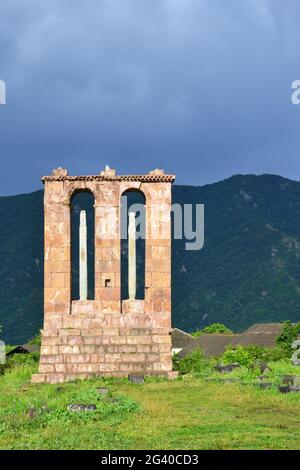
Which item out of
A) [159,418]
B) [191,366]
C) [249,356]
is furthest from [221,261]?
[159,418]

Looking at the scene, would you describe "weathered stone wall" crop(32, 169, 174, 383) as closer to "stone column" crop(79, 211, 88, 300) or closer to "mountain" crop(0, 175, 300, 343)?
"stone column" crop(79, 211, 88, 300)

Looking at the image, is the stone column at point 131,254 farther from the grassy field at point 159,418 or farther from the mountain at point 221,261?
the mountain at point 221,261

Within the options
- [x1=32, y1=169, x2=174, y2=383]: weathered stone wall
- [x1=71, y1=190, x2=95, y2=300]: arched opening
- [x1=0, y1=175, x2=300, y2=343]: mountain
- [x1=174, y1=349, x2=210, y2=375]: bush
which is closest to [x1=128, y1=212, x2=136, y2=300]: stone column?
[x1=32, y1=169, x2=174, y2=383]: weathered stone wall

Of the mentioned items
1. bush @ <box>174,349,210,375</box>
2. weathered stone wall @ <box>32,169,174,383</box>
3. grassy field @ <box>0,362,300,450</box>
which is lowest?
bush @ <box>174,349,210,375</box>

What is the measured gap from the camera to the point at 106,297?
23203 millimetres

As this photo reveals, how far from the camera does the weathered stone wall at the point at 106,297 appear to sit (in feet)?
74.1

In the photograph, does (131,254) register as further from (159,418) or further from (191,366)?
(159,418)

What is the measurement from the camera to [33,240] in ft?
380

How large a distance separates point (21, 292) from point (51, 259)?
3230 inches

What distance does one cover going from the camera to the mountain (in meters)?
96.9

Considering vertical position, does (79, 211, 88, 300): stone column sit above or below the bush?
above

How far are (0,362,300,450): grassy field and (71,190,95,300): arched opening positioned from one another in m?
5.09

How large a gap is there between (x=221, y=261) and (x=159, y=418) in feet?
335
